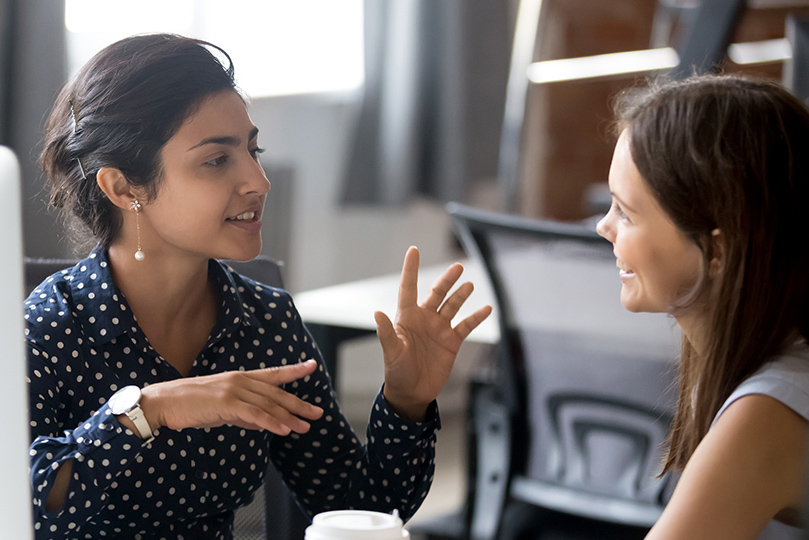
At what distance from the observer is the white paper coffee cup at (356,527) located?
584mm

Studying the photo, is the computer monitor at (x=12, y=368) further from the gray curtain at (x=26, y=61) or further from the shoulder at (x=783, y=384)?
the gray curtain at (x=26, y=61)

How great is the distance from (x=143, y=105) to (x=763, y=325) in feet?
1.95

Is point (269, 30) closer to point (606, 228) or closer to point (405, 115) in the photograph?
point (405, 115)

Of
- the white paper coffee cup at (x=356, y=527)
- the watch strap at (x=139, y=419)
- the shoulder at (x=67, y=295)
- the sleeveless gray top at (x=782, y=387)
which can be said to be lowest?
the watch strap at (x=139, y=419)

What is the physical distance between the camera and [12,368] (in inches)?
20.7

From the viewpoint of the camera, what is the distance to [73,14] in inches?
78.0

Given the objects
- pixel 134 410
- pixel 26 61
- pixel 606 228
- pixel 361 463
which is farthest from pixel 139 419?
pixel 26 61

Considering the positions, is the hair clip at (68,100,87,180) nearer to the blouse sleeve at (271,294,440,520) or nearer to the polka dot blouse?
the polka dot blouse

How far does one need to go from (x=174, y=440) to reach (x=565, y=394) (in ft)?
2.91

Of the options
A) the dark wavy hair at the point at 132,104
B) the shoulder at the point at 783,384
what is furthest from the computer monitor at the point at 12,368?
the shoulder at the point at 783,384

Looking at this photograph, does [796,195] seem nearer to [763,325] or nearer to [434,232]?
[763,325]

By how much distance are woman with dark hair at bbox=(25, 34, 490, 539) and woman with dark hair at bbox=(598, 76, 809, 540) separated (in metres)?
0.20

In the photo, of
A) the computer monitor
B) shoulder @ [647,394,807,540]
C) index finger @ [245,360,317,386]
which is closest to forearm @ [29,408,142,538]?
index finger @ [245,360,317,386]

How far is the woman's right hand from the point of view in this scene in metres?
0.72
